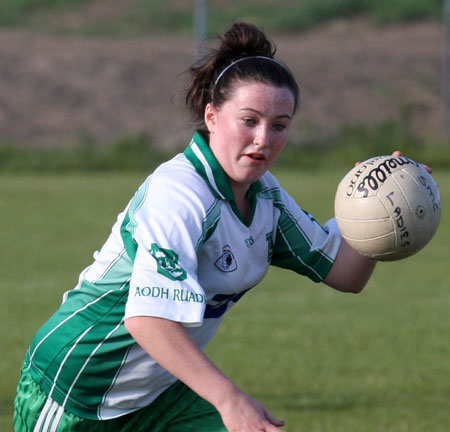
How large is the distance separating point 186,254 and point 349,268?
100 centimetres

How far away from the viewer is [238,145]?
3164 mm

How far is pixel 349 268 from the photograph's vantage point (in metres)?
3.73

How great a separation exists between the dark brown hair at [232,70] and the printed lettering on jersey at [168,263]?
1.99ft

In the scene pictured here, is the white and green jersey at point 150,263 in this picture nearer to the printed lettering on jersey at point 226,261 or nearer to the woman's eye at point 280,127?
the printed lettering on jersey at point 226,261

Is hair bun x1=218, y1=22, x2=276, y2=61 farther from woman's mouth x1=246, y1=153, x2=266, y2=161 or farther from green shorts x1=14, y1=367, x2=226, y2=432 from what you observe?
green shorts x1=14, y1=367, x2=226, y2=432

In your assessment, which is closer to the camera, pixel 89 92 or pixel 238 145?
pixel 238 145

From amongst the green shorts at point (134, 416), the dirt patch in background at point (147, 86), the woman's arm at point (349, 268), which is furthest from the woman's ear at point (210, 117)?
the dirt patch in background at point (147, 86)

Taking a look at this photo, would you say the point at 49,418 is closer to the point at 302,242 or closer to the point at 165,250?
the point at 165,250

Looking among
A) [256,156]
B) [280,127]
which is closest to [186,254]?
[256,156]

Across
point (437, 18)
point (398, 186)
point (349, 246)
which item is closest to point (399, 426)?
point (349, 246)

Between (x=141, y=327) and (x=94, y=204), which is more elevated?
(x=141, y=327)

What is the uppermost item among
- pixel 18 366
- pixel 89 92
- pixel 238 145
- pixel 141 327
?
pixel 238 145

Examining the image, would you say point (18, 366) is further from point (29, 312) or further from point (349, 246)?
point (349, 246)

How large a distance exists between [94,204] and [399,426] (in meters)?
9.89
